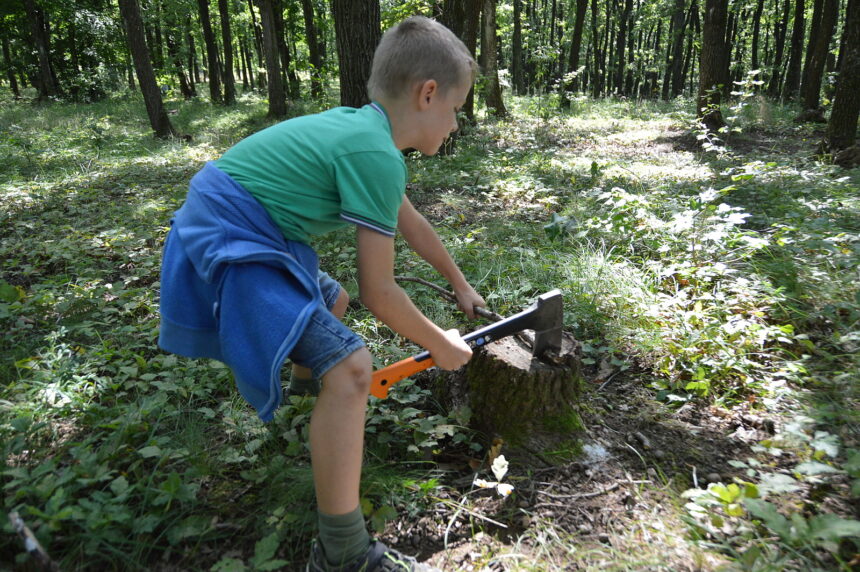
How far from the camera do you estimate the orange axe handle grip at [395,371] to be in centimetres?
177

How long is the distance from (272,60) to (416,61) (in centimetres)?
1170

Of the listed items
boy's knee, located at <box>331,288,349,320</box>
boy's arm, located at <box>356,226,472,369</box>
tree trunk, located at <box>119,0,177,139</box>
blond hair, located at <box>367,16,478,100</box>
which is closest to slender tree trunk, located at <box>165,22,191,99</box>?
tree trunk, located at <box>119,0,177,139</box>

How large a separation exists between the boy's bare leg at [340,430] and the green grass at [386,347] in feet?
1.04

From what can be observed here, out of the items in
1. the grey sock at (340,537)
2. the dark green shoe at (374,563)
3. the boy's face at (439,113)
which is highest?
the boy's face at (439,113)

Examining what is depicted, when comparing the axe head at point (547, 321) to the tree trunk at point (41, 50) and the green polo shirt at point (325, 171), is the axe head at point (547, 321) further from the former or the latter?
the tree trunk at point (41, 50)

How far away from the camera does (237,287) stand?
4.76 feet

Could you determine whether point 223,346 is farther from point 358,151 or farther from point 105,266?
point 105,266

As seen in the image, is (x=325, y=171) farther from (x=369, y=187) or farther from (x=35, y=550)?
(x=35, y=550)

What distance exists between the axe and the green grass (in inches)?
19.3

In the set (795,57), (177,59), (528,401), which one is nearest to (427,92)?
(528,401)

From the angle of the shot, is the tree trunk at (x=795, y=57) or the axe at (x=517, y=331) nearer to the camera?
the axe at (x=517, y=331)

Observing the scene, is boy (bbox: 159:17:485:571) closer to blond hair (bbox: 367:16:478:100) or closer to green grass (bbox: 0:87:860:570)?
blond hair (bbox: 367:16:478:100)

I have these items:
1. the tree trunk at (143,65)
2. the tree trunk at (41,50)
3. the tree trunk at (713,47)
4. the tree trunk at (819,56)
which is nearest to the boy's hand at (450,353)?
the tree trunk at (713,47)

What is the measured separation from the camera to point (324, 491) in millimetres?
1513
